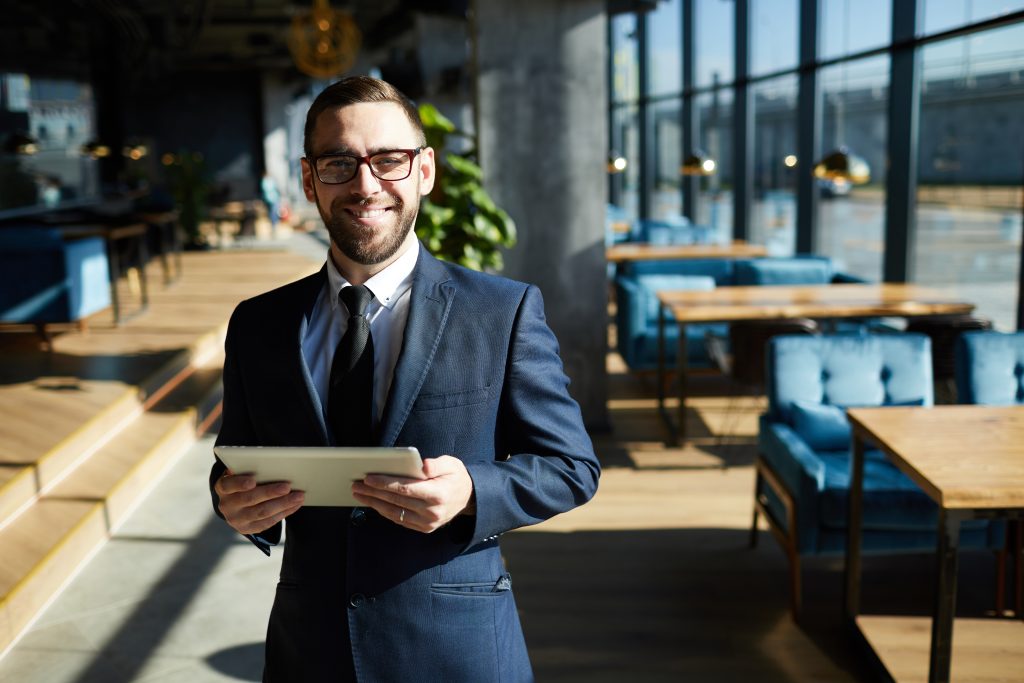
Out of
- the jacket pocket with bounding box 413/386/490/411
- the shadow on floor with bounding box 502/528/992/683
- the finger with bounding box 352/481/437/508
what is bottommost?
the shadow on floor with bounding box 502/528/992/683

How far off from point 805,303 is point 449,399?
5542mm

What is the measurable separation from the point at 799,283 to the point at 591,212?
252cm

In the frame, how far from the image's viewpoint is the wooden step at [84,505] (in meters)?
4.03

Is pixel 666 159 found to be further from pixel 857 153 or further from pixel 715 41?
pixel 857 153

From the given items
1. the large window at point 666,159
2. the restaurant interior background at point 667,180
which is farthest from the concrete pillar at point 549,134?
the large window at point 666,159

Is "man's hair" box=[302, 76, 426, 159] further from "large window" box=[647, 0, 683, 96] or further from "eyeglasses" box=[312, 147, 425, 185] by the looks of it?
"large window" box=[647, 0, 683, 96]

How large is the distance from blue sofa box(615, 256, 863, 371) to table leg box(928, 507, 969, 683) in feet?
13.7

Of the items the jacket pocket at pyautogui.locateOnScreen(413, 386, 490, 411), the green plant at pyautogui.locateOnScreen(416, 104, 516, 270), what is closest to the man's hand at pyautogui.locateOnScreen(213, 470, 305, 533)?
the jacket pocket at pyautogui.locateOnScreen(413, 386, 490, 411)

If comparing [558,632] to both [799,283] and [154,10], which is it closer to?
[799,283]

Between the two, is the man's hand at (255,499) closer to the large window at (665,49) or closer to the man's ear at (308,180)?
the man's ear at (308,180)

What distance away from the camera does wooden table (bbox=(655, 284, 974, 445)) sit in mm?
6270

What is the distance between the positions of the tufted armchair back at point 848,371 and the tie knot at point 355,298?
3.24 metres

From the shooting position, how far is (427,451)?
1.49 meters

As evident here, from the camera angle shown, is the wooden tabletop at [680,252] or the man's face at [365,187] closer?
the man's face at [365,187]
